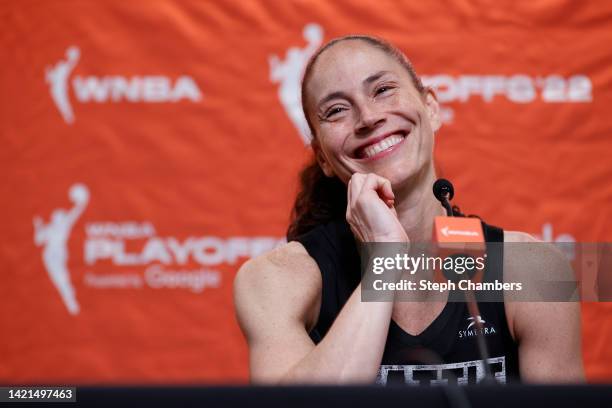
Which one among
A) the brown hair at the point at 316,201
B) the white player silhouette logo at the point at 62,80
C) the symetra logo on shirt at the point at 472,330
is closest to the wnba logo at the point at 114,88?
the white player silhouette logo at the point at 62,80

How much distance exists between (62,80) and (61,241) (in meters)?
0.44

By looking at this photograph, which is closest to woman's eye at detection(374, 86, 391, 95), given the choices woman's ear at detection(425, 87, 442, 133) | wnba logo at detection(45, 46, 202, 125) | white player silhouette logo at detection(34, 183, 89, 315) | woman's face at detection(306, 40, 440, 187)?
woman's face at detection(306, 40, 440, 187)

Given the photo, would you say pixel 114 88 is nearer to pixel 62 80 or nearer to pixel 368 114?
pixel 62 80

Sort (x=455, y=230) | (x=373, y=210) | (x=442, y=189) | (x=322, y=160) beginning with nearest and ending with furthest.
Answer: (x=455, y=230), (x=442, y=189), (x=373, y=210), (x=322, y=160)

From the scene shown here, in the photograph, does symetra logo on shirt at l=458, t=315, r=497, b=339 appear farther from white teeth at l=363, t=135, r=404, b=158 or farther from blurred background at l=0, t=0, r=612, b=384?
blurred background at l=0, t=0, r=612, b=384

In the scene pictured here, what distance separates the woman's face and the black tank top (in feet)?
0.55

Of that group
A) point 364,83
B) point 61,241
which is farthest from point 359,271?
point 61,241

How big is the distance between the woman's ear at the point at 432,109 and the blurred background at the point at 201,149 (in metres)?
0.57

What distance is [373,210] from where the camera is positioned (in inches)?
50.5

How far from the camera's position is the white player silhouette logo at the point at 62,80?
6.96 feet

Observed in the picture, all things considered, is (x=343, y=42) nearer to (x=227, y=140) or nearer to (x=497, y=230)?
(x=497, y=230)

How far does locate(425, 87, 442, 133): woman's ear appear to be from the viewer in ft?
4.97

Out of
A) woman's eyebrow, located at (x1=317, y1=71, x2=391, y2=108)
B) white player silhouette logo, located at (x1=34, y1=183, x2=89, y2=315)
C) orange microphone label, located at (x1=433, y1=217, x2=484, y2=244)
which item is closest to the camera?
orange microphone label, located at (x1=433, y1=217, x2=484, y2=244)

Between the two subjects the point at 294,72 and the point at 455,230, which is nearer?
the point at 455,230
